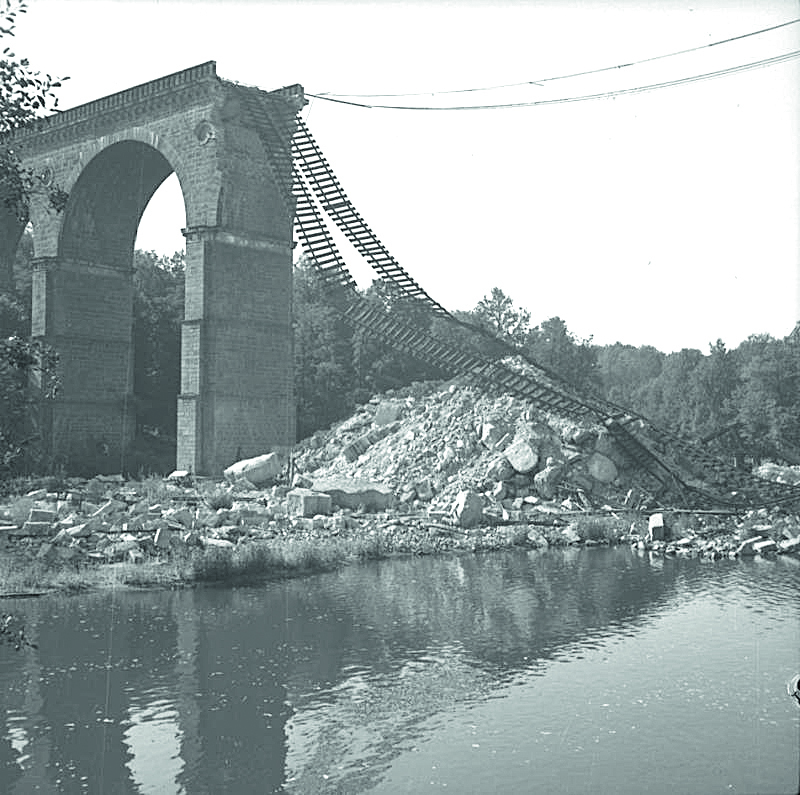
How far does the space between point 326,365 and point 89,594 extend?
24.1 metres

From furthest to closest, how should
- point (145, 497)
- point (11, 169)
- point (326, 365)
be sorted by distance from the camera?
point (326, 365) → point (145, 497) → point (11, 169)

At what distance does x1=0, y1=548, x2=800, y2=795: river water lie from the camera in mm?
7102

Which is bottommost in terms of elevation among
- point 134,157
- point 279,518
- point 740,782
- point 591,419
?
point 740,782

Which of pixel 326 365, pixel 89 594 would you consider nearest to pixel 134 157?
pixel 326 365

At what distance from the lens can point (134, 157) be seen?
28.8m

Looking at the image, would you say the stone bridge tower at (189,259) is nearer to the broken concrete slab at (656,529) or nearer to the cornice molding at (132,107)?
the cornice molding at (132,107)

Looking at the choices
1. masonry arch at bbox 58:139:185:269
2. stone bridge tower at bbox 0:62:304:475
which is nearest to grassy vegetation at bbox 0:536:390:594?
stone bridge tower at bbox 0:62:304:475

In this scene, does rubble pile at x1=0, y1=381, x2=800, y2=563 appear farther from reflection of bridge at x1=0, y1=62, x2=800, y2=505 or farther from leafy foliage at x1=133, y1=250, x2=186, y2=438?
leafy foliage at x1=133, y1=250, x2=186, y2=438

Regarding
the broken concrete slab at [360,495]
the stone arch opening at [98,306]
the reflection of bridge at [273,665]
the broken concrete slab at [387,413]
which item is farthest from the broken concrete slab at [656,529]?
the stone arch opening at [98,306]

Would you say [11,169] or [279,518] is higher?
[11,169]

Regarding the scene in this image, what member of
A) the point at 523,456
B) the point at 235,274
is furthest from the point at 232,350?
the point at 523,456

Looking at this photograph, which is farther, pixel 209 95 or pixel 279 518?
pixel 209 95

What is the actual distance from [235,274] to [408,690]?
18432 millimetres

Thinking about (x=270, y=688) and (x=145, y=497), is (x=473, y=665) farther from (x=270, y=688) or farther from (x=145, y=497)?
(x=145, y=497)
